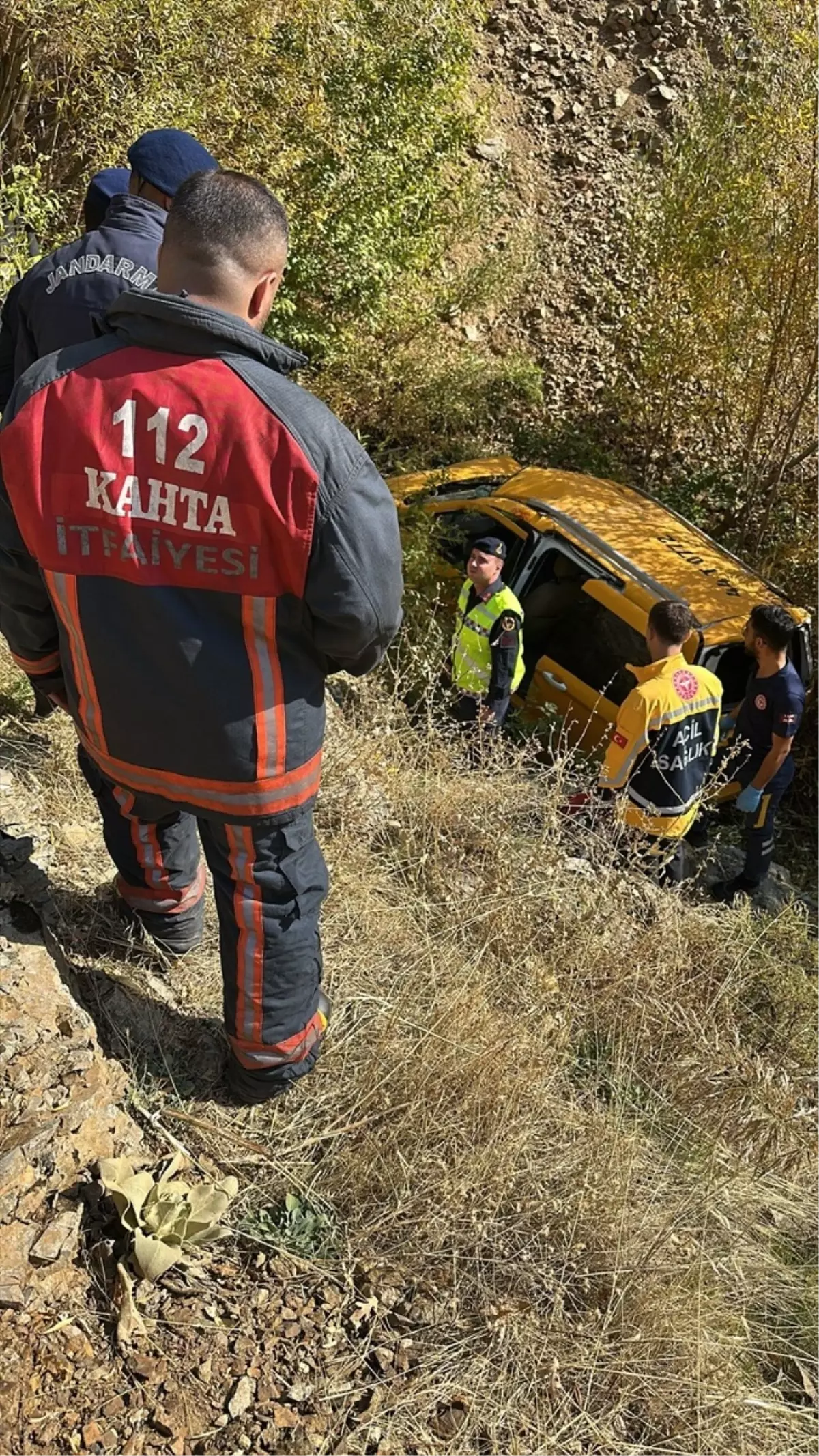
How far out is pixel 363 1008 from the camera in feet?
9.04

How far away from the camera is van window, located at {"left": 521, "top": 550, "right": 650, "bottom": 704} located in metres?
5.91

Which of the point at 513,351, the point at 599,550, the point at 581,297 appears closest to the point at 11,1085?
the point at 599,550

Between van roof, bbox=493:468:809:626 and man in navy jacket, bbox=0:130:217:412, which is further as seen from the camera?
van roof, bbox=493:468:809:626

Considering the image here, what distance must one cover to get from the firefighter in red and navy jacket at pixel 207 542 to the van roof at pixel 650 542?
389 cm

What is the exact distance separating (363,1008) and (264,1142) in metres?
0.53

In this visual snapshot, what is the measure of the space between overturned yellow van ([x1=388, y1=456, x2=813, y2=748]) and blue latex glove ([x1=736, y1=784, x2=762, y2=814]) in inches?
21.2

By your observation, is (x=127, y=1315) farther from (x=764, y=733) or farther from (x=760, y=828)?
(x=760, y=828)

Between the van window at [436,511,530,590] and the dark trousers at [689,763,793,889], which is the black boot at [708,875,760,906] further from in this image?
the van window at [436,511,530,590]

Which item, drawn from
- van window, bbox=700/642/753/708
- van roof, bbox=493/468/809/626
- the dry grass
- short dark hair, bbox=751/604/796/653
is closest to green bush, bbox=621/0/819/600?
van roof, bbox=493/468/809/626

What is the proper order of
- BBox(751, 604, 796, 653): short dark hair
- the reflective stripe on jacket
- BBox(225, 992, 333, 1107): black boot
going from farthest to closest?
BBox(751, 604, 796, 653): short dark hair → the reflective stripe on jacket → BBox(225, 992, 333, 1107): black boot

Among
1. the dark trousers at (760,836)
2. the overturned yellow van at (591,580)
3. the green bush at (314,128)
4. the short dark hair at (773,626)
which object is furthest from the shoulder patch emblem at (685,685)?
the green bush at (314,128)

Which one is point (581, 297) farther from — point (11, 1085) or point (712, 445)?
point (11, 1085)

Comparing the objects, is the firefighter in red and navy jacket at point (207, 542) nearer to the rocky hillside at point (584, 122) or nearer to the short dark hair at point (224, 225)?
the short dark hair at point (224, 225)

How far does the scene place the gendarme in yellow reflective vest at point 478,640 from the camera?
532cm
